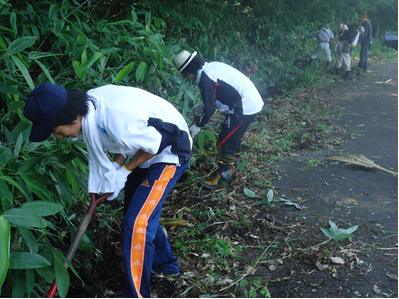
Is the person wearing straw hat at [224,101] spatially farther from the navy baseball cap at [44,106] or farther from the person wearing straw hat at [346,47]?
the person wearing straw hat at [346,47]

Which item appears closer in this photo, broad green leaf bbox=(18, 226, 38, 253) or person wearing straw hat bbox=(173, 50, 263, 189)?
broad green leaf bbox=(18, 226, 38, 253)

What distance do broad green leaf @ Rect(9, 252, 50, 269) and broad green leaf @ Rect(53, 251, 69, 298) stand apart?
216 mm

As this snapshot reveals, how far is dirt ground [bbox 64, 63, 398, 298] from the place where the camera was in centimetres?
266

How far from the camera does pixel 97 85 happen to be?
10.5 ft

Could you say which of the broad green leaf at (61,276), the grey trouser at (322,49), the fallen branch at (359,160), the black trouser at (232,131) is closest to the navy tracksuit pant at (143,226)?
the broad green leaf at (61,276)

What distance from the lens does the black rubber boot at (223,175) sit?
164 inches

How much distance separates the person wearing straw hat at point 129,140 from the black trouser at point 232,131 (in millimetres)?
1726

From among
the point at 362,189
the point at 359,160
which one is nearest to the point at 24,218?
the point at 362,189

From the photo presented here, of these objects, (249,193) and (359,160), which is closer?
(249,193)

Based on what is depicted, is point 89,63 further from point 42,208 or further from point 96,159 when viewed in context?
point 42,208

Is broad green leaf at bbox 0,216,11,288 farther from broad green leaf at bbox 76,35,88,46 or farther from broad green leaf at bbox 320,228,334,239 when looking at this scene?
broad green leaf at bbox 320,228,334,239

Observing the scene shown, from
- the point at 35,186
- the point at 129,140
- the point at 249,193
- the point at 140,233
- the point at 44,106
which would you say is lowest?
the point at 249,193

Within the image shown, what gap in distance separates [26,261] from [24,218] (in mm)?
328

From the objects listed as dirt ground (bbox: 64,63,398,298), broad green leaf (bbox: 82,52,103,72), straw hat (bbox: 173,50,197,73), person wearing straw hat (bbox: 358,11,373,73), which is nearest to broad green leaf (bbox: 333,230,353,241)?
dirt ground (bbox: 64,63,398,298)
